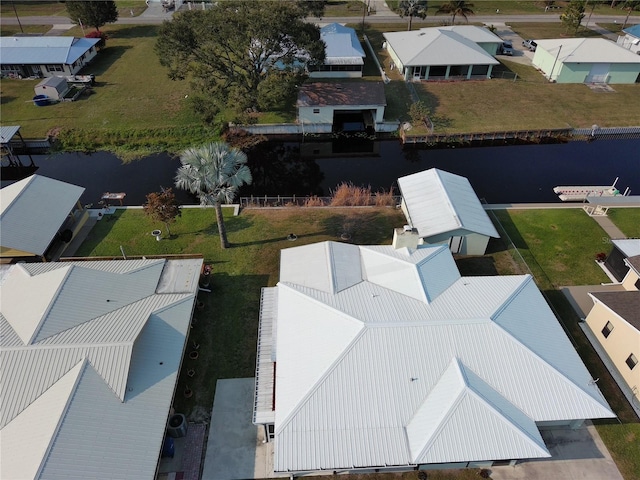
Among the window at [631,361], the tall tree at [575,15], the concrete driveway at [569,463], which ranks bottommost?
the concrete driveway at [569,463]

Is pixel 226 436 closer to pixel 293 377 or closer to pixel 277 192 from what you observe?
pixel 293 377

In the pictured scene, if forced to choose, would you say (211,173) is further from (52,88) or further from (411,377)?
→ (52,88)

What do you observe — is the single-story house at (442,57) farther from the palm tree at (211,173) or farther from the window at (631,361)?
the window at (631,361)

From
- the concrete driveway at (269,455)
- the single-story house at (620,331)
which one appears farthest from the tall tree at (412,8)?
the concrete driveway at (269,455)

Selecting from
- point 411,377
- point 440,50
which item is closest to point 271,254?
point 411,377

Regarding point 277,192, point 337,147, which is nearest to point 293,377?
point 277,192

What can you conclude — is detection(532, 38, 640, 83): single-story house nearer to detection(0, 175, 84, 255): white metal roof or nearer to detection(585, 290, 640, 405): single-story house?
detection(585, 290, 640, 405): single-story house
